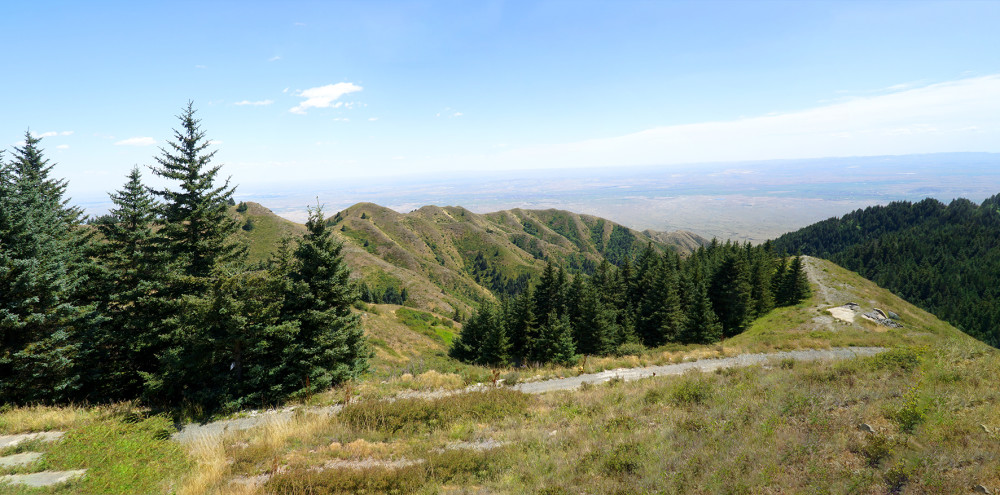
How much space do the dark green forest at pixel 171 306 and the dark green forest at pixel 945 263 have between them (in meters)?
110

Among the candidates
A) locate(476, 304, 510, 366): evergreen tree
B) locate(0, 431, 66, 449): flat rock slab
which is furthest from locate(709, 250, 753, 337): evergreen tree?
locate(0, 431, 66, 449): flat rock slab

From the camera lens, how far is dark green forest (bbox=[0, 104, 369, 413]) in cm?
1455

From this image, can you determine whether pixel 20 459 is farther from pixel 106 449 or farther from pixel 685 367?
pixel 685 367

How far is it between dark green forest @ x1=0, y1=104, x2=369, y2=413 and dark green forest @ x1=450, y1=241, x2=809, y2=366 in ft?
64.3

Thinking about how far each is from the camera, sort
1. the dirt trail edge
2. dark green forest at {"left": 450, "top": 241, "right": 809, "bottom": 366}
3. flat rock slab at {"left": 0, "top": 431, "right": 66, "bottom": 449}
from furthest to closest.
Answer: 1. dark green forest at {"left": 450, "top": 241, "right": 809, "bottom": 366}
2. the dirt trail edge
3. flat rock slab at {"left": 0, "top": 431, "right": 66, "bottom": 449}

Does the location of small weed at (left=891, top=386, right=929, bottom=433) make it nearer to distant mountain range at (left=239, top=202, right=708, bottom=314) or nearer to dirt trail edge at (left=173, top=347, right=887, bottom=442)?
dirt trail edge at (left=173, top=347, right=887, bottom=442)

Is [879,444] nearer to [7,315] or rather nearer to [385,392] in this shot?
[385,392]

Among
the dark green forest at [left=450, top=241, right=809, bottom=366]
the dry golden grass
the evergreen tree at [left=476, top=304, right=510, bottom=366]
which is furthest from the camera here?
the dark green forest at [left=450, top=241, right=809, bottom=366]

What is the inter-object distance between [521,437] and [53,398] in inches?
816

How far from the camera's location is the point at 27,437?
11086 mm

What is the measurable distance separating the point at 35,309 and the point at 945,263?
16120 cm

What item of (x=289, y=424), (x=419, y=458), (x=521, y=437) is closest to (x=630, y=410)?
(x=521, y=437)

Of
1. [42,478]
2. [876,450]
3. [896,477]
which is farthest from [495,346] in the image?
[896,477]

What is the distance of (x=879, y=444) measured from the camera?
A: 6.79 meters
